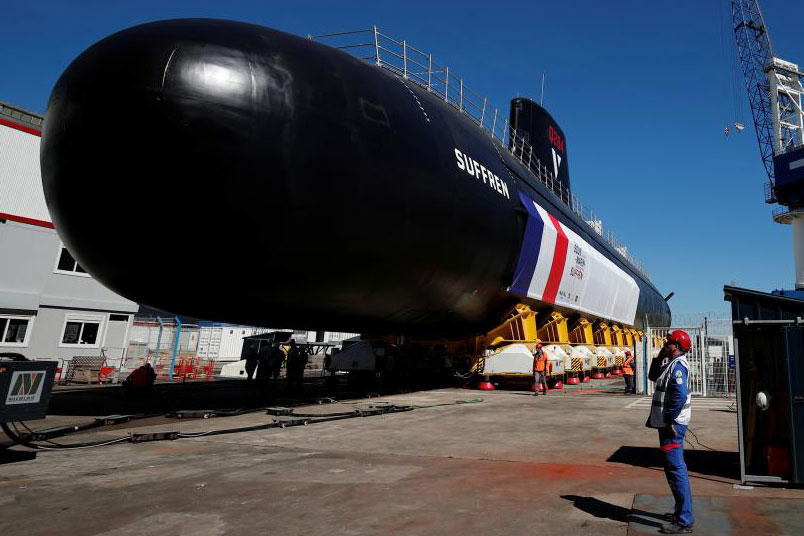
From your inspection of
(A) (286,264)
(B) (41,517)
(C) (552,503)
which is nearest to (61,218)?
(A) (286,264)

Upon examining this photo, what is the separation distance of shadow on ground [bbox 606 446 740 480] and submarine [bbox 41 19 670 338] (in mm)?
4806

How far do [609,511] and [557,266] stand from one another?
13.6 metres

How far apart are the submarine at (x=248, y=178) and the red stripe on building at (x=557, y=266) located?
708 cm

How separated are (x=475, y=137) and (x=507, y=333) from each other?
655 cm

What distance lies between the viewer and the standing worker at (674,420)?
3915 millimetres

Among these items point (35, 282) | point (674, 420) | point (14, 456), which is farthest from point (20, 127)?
point (674, 420)

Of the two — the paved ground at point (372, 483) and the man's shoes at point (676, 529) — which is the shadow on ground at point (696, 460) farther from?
the man's shoes at point (676, 529)

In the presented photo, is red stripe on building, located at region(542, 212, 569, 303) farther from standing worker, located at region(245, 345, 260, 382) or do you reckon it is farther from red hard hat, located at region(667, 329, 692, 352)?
red hard hat, located at region(667, 329, 692, 352)

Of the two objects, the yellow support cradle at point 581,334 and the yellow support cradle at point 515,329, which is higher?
the yellow support cradle at point 581,334

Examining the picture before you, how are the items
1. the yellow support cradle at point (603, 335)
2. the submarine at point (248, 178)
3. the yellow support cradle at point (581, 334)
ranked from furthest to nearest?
the yellow support cradle at point (603, 335) < the yellow support cradle at point (581, 334) < the submarine at point (248, 178)

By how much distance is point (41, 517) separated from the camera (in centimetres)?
420

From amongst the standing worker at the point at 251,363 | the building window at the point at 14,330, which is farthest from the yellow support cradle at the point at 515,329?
the building window at the point at 14,330

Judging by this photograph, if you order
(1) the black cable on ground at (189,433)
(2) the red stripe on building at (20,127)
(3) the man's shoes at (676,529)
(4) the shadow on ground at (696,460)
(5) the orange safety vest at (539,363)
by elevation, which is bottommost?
(1) the black cable on ground at (189,433)

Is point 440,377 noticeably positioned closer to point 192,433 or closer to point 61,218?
point 192,433
